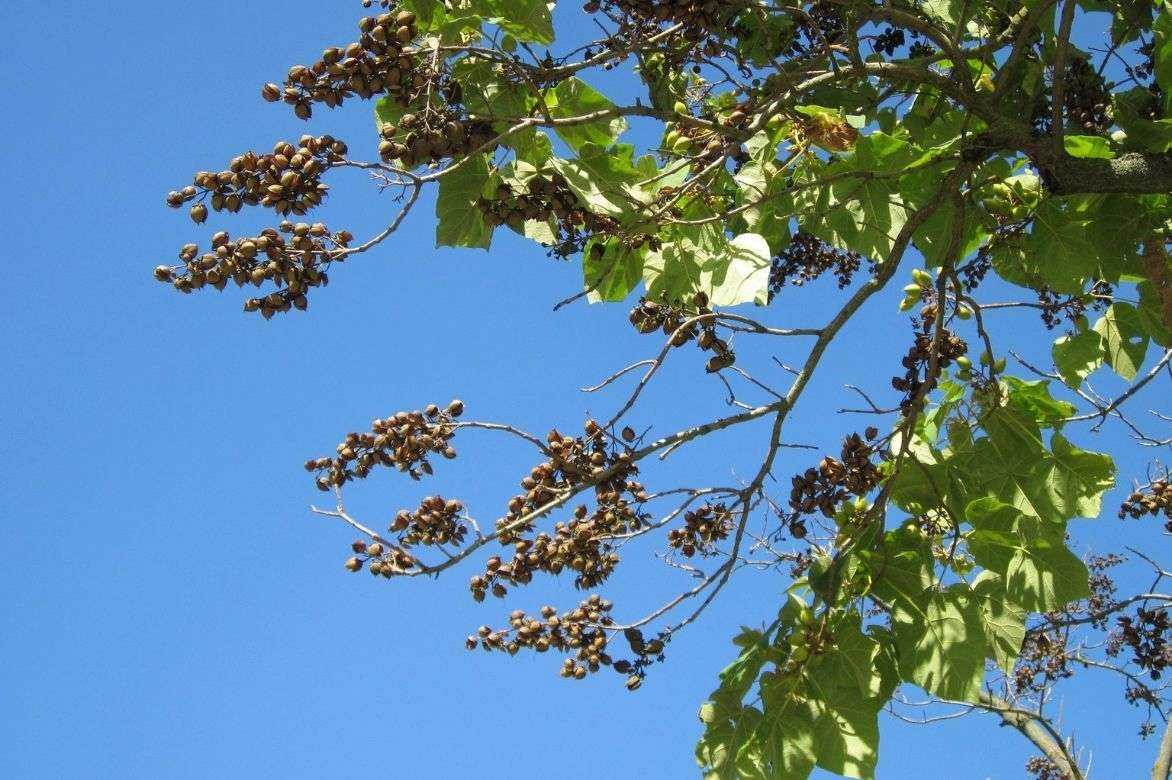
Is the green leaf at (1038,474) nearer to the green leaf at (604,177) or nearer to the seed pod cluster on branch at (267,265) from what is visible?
the green leaf at (604,177)

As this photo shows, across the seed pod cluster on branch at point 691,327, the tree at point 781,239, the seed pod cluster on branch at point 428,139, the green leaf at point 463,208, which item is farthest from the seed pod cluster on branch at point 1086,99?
the seed pod cluster on branch at point 428,139

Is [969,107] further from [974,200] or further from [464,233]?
[464,233]

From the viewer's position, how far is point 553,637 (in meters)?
3.17

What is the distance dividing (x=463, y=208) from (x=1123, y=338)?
257cm

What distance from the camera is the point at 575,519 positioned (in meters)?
3.21

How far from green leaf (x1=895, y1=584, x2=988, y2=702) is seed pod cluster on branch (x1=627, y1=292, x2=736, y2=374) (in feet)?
3.40

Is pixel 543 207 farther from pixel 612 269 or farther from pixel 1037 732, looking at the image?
pixel 1037 732

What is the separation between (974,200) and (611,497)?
5.33ft

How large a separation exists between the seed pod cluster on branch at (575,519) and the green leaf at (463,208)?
29.4 inches

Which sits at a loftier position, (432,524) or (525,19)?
(525,19)

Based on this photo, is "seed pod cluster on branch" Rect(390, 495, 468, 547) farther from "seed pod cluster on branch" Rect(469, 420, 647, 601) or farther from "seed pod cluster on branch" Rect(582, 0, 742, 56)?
"seed pod cluster on branch" Rect(582, 0, 742, 56)

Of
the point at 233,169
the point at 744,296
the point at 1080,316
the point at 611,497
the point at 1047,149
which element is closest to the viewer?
the point at 233,169

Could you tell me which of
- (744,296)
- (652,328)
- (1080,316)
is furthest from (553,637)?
(1080,316)

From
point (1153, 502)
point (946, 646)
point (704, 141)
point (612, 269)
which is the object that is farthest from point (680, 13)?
point (1153, 502)
